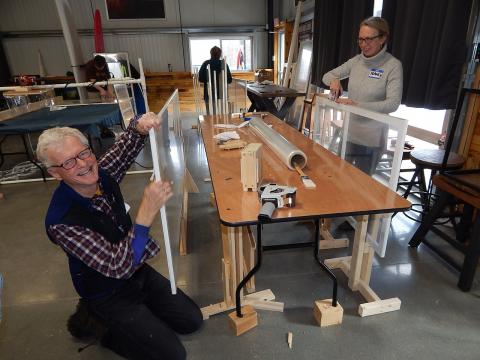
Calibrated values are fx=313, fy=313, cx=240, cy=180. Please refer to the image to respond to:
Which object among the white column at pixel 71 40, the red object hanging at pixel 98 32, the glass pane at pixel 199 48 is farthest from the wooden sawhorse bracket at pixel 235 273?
the glass pane at pixel 199 48

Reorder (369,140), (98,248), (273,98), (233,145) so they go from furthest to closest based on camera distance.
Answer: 1. (273,98)
2. (233,145)
3. (369,140)
4. (98,248)

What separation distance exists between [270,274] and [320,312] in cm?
47

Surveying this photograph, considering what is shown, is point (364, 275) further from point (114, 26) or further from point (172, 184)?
point (114, 26)

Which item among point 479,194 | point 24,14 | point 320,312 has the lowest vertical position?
point 320,312

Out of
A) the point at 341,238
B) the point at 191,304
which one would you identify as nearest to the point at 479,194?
the point at 341,238

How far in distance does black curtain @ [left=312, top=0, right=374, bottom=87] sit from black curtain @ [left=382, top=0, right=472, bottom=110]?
83 cm

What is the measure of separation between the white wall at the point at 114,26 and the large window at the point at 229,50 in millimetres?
353

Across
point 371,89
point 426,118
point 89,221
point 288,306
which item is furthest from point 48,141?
point 426,118

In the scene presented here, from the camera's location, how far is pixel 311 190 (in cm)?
140

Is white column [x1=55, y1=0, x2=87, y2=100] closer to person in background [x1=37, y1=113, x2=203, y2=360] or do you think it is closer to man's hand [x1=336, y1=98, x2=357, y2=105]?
person in background [x1=37, y1=113, x2=203, y2=360]

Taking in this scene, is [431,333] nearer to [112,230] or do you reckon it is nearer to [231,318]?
[231,318]

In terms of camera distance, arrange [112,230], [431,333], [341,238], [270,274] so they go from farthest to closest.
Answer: [341,238]
[270,274]
[431,333]
[112,230]

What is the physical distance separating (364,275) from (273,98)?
13.0ft

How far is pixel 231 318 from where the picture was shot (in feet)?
5.09
